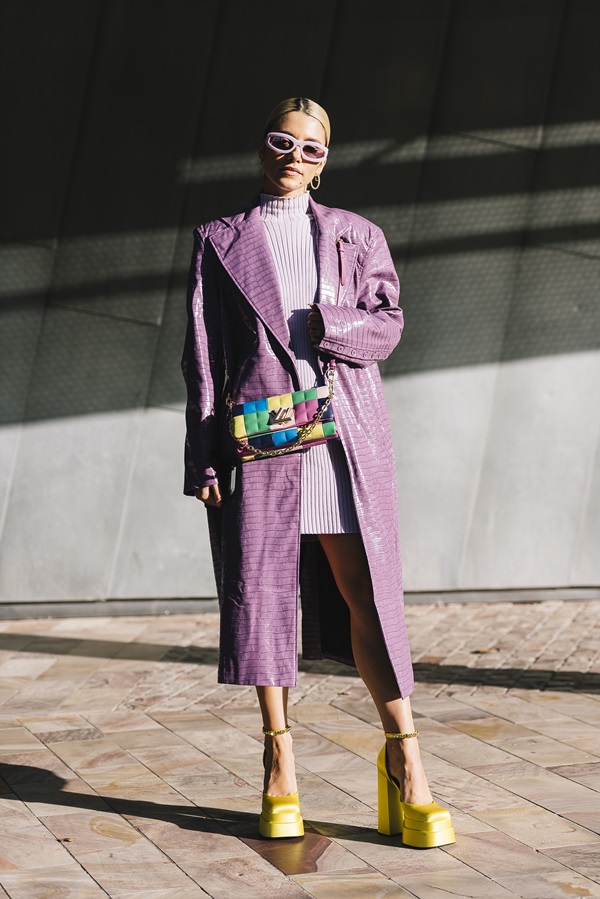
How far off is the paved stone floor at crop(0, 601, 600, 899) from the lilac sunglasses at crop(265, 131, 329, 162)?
78.4 inches

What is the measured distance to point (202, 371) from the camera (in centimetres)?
359

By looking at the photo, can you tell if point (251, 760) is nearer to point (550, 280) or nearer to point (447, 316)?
point (447, 316)

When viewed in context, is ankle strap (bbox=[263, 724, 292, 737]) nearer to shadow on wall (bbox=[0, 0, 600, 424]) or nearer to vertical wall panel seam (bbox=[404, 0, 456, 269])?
shadow on wall (bbox=[0, 0, 600, 424])

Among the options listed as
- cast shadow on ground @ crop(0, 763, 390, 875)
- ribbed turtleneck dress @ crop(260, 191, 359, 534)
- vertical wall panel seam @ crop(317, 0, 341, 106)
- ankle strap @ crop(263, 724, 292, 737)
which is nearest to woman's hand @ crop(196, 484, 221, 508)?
ribbed turtleneck dress @ crop(260, 191, 359, 534)

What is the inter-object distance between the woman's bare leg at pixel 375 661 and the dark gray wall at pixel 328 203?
375 centimetres

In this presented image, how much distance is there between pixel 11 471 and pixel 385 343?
3875mm

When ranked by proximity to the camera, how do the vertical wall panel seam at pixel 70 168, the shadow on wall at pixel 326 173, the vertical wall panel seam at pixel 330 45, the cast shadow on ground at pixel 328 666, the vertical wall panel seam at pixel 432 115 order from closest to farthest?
1. the cast shadow on ground at pixel 328 666
2. the vertical wall panel seam at pixel 70 168
3. the shadow on wall at pixel 326 173
4. the vertical wall panel seam at pixel 330 45
5. the vertical wall panel seam at pixel 432 115

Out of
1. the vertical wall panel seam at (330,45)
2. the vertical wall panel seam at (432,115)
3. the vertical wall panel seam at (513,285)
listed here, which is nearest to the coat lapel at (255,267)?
the vertical wall panel seam at (330,45)

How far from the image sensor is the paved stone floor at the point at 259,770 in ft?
10.8

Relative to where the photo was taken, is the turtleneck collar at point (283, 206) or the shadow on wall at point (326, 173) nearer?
the turtleneck collar at point (283, 206)

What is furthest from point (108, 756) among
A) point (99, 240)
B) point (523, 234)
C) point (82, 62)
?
point (523, 234)

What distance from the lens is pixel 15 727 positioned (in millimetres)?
4879

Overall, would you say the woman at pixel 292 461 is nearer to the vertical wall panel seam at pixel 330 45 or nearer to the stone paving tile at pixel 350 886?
the stone paving tile at pixel 350 886

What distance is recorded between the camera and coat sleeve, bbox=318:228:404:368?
3.44 meters
